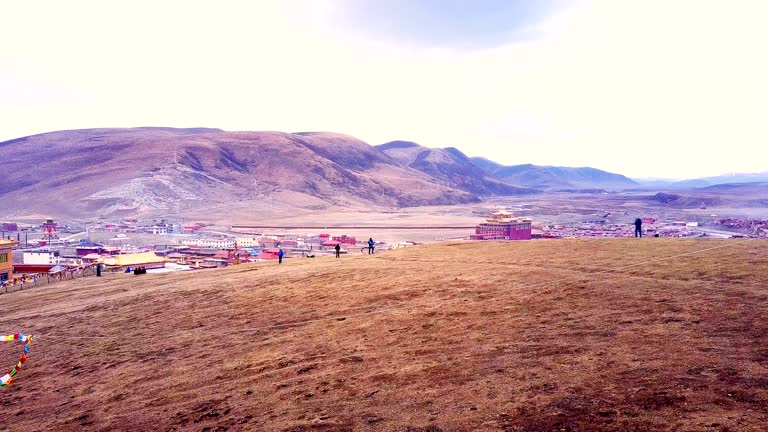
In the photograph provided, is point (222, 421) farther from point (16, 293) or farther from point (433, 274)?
point (16, 293)

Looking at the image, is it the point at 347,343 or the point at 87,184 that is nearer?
the point at 347,343

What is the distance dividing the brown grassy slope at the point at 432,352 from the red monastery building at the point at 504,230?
238 ft

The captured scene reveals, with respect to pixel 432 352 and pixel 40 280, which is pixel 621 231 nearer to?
pixel 40 280

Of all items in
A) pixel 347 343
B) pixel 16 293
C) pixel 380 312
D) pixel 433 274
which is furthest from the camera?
pixel 16 293

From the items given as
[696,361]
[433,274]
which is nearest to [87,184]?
[433,274]

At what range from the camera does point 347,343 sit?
15141 mm

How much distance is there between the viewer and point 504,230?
101000mm

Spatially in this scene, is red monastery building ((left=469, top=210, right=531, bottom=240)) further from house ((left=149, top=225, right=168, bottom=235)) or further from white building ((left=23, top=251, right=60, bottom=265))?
house ((left=149, top=225, right=168, bottom=235))

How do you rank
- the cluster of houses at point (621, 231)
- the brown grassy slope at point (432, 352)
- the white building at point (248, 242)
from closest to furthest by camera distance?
the brown grassy slope at point (432, 352), the white building at point (248, 242), the cluster of houses at point (621, 231)

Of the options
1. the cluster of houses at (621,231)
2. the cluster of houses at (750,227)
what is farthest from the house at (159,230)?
the cluster of houses at (750,227)

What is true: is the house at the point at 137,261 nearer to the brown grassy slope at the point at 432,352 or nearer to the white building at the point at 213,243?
the brown grassy slope at the point at 432,352

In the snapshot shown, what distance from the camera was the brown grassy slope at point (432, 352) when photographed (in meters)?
9.48

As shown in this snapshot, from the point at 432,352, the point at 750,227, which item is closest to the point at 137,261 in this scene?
the point at 432,352

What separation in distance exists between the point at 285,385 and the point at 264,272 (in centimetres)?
1946
